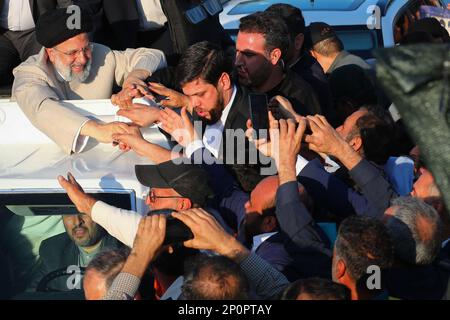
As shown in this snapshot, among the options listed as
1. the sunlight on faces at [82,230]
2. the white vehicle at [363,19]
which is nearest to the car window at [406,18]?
the white vehicle at [363,19]

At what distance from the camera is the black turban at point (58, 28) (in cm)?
480

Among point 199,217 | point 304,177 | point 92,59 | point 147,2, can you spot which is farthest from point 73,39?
point 199,217

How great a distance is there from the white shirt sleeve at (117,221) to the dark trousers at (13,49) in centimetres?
177

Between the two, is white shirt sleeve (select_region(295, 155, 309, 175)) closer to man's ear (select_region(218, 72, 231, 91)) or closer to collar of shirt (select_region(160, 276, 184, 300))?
man's ear (select_region(218, 72, 231, 91))

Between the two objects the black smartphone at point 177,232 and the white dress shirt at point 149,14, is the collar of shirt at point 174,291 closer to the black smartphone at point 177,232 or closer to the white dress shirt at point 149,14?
the black smartphone at point 177,232

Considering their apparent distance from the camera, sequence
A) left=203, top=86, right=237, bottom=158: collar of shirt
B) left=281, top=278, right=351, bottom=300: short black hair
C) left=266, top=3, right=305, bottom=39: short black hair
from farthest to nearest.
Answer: left=266, top=3, right=305, bottom=39: short black hair < left=203, top=86, right=237, bottom=158: collar of shirt < left=281, top=278, right=351, bottom=300: short black hair

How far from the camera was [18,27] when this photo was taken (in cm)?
548

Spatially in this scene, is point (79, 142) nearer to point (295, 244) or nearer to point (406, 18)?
point (295, 244)

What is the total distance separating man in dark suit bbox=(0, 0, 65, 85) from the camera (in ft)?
17.8

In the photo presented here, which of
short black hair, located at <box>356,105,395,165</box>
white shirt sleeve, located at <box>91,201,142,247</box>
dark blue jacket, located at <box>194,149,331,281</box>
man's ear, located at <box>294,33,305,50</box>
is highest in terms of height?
white shirt sleeve, located at <box>91,201,142,247</box>

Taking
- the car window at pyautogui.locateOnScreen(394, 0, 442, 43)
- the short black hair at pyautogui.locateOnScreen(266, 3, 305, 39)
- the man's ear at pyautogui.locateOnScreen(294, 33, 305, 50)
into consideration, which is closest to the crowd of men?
the man's ear at pyautogui.locateOnScreen(294, 33, 305, 50)

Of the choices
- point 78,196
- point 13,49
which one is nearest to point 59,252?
point 78,196

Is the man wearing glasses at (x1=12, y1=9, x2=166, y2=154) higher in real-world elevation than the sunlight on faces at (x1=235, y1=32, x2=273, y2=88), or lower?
higher

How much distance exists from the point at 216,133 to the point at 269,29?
870 millimetres
